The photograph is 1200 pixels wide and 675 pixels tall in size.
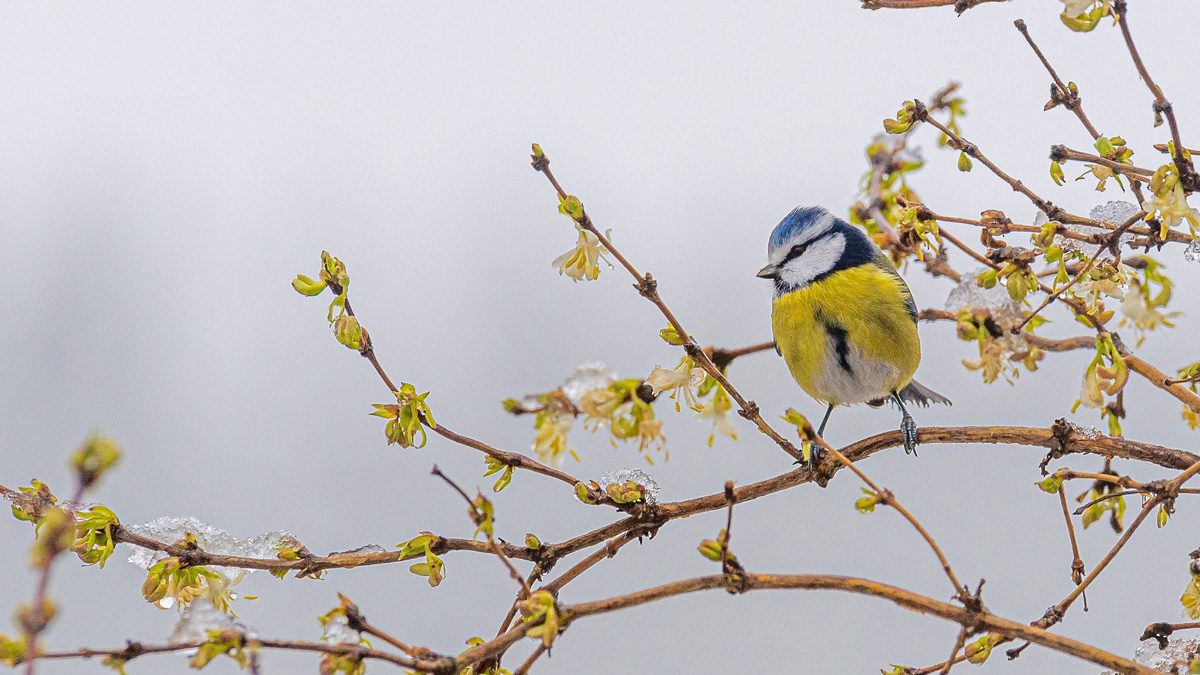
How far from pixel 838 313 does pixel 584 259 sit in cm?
31

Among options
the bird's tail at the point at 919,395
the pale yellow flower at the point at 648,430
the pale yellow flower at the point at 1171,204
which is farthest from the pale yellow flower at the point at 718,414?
the bird's tail at the point at 919,395

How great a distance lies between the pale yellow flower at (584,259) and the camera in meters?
0.52

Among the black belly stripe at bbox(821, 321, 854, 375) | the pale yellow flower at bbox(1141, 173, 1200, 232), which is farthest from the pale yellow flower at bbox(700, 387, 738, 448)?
the black belly stripe at bbox(821, 321, 854, 375)

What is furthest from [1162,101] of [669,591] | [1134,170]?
[669,591]

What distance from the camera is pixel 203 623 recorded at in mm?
385

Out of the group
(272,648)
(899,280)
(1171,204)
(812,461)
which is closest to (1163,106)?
(1171,204)

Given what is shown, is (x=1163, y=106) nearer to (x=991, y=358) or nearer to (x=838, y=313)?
(x=991, y=358)

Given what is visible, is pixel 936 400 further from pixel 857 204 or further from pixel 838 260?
pixel 857 204

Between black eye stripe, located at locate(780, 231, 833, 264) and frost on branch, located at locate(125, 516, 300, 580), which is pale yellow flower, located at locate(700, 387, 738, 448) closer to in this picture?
frost on branch, located at locate(125, 516, 300, 580)

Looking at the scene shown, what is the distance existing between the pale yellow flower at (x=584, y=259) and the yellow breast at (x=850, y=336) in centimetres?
29

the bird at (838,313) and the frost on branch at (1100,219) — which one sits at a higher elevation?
the bird at (838,313)

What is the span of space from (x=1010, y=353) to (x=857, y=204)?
0.22 metres

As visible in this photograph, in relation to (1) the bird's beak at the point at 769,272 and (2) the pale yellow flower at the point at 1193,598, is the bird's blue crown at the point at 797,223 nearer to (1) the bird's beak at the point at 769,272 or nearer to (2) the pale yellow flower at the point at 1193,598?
(1) the bird's beak at the point at 769,272

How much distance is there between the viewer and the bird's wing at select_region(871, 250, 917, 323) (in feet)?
2.56
